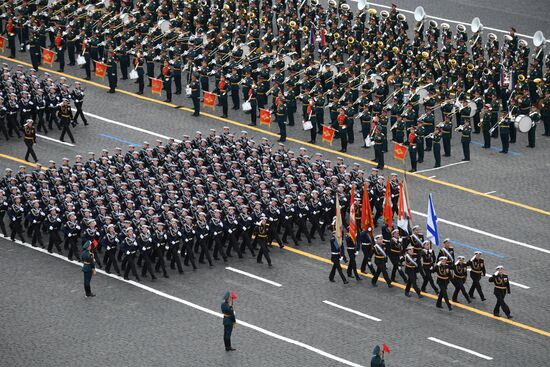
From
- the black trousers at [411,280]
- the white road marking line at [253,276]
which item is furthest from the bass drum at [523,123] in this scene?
the white road marking line at [253,276]

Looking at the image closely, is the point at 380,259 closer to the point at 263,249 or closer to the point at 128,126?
the point at 263,249

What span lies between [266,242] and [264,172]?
14.2 ft

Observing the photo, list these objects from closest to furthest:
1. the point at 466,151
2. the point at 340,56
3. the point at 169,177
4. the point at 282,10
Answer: the point at 169,177
the point at 466,151
the point at 340,56
the point at 282,10

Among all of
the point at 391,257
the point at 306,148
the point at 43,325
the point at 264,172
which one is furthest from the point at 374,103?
the point at 43,325

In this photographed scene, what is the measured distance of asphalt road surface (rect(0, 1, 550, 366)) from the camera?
4631 cm

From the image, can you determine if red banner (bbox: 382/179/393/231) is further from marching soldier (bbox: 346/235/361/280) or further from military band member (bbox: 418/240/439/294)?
military band member (bbox: 418/240/439/294)

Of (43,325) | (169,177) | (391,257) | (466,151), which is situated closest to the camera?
(43,325)

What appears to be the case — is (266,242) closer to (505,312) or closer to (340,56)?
(505,312)

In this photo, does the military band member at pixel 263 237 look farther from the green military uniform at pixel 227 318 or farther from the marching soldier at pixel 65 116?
the marching soldier at pixel 65 116

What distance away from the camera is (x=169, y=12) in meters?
74.6

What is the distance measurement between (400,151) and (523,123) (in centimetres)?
565

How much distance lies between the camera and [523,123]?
2498 inches

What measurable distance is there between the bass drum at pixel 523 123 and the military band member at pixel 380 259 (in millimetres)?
14257

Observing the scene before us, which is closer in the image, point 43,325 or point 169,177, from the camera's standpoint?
point 43,325
